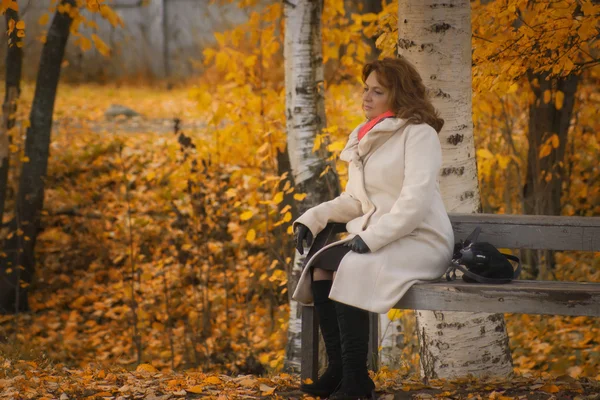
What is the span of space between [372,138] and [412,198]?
15.9 inches

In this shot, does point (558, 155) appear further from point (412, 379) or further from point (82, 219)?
point (82, 219)

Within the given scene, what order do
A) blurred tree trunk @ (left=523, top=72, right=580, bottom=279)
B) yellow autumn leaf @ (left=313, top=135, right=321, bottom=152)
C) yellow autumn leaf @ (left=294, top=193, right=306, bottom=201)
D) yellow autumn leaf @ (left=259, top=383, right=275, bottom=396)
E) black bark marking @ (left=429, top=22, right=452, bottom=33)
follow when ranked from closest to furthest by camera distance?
yellow autumn leaf @ (left=259, top=383, right=275, bottom=396) → black bark marking @ (left=429, top=22, right=452, bottom=33) → yellow autumn leaf @ (left=313, top=135, right=321, bottom=152) → yellow autumn leaf @ (left=294, top=193, right=306, bottom=201) → blurred tree trunk @ (left=523, top=72, right=580, bottom=279)

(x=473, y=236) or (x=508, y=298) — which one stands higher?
(x=473, y=236)

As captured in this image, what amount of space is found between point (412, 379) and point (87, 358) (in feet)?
15.2

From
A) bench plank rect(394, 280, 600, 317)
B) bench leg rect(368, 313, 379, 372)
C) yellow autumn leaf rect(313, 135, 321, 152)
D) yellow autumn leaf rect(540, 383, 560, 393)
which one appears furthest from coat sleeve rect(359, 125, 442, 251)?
yellow autumn leaf rect(313, 135, 321, 152)

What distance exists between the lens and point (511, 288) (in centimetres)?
318

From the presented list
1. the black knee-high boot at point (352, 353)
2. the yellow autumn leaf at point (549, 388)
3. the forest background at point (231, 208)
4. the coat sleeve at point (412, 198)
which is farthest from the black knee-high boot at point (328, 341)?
the forest background at point (231, 208)

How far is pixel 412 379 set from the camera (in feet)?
13.3

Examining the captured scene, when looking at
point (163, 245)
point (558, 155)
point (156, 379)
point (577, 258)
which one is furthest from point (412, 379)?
point (163, 245)

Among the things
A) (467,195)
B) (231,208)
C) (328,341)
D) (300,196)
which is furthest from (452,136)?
(231,208)

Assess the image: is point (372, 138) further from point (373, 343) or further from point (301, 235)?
point (373, 343)

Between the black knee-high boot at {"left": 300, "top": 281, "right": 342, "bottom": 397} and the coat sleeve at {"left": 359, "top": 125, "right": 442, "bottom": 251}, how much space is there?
365 mm

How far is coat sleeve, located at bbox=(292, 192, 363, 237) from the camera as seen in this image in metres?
3.67

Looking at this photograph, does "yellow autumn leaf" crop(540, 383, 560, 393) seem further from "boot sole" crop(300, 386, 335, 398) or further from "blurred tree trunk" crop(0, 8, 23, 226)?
"blurred tree trunk" crop(0, 8, 23, 226)
